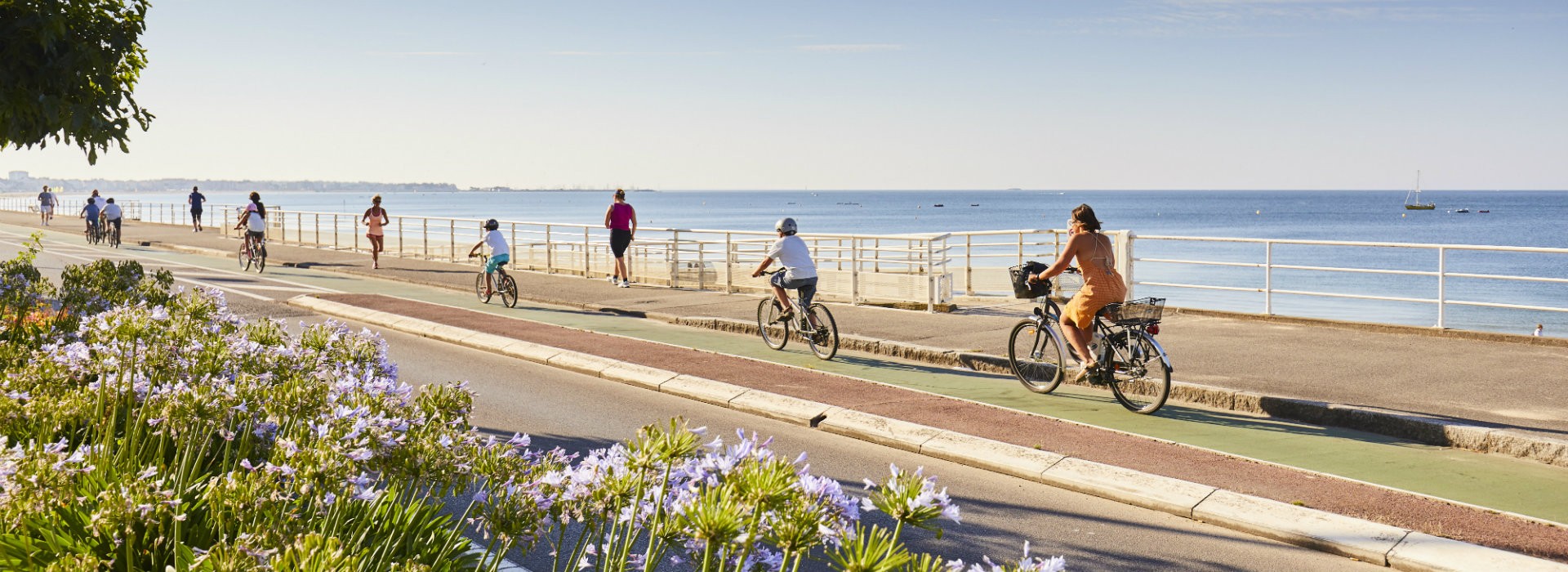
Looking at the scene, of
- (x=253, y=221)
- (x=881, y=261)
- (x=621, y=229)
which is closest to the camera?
(x=621, y=229)

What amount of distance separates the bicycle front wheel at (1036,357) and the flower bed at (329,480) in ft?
19.7

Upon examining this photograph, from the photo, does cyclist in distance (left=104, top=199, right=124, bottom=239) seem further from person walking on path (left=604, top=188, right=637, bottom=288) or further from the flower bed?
the flower bed

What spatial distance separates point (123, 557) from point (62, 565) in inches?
58.0

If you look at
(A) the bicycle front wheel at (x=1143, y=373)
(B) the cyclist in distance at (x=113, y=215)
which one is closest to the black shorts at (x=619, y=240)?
(A) the bicycle front wheel at (x=1143, y=373)

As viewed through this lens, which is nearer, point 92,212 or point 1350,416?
point 1350,416

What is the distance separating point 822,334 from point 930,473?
5300 mm

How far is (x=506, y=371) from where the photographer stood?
1172cm

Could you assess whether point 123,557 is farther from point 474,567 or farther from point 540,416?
point 540,416

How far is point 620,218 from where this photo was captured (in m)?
20.9

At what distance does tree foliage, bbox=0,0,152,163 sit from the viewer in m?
7.07

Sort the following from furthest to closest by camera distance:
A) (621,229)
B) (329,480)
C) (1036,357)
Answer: (621,229) → (1036,357) → (329,480)

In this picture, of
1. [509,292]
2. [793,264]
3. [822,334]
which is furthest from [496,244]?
[822,334]

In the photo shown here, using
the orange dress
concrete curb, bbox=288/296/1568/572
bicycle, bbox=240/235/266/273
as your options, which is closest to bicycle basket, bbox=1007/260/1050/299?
the orange dress

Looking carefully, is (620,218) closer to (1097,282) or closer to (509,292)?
(509,292)
